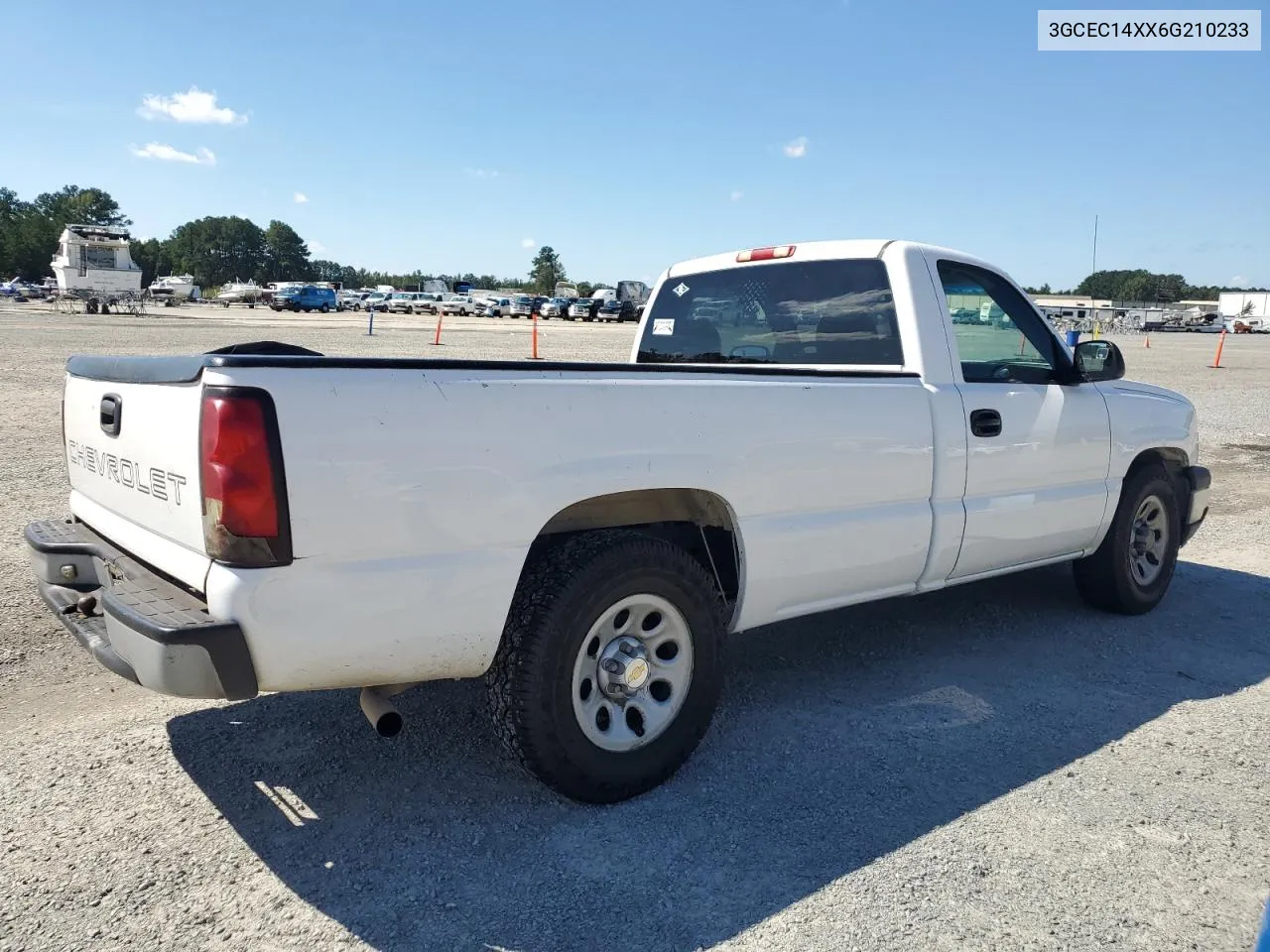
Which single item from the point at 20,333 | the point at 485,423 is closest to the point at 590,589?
the point at 485,423

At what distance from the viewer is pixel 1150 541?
551 centimetres

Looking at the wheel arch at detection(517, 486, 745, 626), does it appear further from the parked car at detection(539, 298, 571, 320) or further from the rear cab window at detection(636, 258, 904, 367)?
the parked car at detection(539, 298, 571, 320)

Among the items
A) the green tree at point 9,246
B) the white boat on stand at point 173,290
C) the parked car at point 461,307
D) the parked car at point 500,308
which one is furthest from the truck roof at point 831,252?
the green tree at point 9,246

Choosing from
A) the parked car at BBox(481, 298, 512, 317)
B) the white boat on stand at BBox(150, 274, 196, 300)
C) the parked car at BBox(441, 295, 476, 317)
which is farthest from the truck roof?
the white boat on stand at BBox(150, 274, 196, 300)

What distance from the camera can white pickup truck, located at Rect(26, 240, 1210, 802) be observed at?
8.36ft

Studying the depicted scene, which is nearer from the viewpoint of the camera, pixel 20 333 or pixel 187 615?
→ pixel 187 615

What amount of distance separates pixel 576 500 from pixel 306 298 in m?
62.4

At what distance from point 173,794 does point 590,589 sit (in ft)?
5.13

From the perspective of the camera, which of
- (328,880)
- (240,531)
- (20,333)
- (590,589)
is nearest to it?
(240,531)

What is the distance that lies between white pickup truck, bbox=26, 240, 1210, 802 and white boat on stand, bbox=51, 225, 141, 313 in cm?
4851

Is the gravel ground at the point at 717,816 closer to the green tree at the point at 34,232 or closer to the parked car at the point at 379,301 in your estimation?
Answer: the parked car at the point at 379,301

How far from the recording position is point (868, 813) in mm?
3201

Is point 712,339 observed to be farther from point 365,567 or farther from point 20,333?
point 20,333

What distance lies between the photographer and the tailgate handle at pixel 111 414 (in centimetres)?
312
